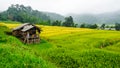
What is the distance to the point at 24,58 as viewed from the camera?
2581cm

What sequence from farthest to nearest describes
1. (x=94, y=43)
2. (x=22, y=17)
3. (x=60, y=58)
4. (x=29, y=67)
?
(x=22, y=17) → (x=94, y=43) → (x=60, y=58) → (x=29, y=67)

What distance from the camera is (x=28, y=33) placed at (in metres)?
49.4

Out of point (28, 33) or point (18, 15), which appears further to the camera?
point (18, 15)

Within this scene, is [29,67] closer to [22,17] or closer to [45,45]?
[45,45]

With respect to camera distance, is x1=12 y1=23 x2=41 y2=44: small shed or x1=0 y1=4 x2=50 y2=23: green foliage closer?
x1=12 y1=23 x2=41 y2=44: small shed

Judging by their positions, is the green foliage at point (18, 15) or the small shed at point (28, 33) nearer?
the small shed at point (28, 33)

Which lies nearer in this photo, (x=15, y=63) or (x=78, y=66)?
(x=15, y=63)

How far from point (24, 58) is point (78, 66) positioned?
22.7 ft

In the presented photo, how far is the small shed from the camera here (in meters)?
48.1

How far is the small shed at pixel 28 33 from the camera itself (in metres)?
48.1

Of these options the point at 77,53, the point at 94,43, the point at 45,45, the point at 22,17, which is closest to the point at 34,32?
the point at 45,45

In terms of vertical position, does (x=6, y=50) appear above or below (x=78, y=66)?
above

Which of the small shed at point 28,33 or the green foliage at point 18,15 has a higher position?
the green foliage at point 18,15

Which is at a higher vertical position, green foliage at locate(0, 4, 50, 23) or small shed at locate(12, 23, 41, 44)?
green foliage at locate(0, 4, 50, 23)
